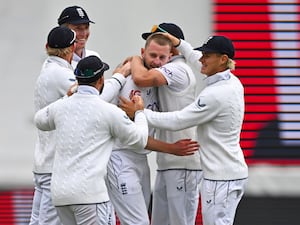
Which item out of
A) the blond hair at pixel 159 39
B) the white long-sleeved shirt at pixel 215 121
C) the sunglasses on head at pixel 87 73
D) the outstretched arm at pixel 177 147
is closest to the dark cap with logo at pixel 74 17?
the blond hair at pixel 159 39

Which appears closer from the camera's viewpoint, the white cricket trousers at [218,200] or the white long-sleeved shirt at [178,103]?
the white cricket trousers at [218,200]

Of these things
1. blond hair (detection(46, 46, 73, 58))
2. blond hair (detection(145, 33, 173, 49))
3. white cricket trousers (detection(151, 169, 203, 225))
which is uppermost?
blond hair (detection(145, 33, 173, 49))

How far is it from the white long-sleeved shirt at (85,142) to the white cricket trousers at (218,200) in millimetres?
746

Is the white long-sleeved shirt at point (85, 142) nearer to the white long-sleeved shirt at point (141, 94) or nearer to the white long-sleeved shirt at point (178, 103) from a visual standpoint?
the white long-sleeved shirt at point (141, 94)

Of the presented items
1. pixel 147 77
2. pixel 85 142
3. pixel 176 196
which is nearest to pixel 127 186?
pixel 176 196

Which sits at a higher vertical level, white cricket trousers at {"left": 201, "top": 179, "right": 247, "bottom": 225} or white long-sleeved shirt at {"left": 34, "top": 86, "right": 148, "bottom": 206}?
white long-sleeved shirt at {"left": 34, "top": 86, "right": 148, "bottom": 206}

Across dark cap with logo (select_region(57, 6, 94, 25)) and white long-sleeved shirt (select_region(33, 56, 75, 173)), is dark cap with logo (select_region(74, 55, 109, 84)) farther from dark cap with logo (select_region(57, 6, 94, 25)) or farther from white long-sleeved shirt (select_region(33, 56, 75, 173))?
dark cap with logo (select_region(57, 6, 94, 25))

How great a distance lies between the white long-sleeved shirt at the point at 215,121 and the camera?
6746 millimetres

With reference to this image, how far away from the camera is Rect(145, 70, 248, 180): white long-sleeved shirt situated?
266 inches

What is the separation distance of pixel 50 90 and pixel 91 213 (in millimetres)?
1044

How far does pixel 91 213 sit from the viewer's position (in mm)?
6254

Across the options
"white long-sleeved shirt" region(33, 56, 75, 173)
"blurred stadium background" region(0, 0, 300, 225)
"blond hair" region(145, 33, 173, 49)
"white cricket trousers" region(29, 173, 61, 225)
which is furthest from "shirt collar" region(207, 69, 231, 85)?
"blurred stadium background" region(0, 0, 300, 225)

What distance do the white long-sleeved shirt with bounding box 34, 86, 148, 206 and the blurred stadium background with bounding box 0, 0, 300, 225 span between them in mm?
2213

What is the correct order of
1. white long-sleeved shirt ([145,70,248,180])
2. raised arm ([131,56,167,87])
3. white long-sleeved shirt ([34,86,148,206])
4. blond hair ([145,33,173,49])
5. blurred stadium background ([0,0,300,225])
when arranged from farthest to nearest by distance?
blurred stadium background ([0,0,300,225])
blond hair ([145,33,173,49])
raised arm ([131,56,167,87])
white long-sleeved shirt ([145,70,248,180])
white long-sleeved shirt ([34,86,148,206])
